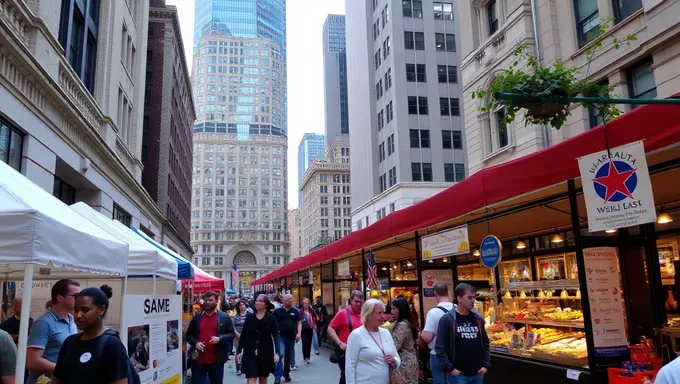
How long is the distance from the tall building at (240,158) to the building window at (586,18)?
12183 centimetres

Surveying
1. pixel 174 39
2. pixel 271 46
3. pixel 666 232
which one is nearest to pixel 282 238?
pixel 271 46

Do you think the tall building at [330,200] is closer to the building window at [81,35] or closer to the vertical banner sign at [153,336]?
the building window at [81,35]

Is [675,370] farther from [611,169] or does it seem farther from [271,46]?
[271,46]

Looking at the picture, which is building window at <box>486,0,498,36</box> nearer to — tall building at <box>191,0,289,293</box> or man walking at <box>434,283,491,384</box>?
man walking at <box>434,283,491,384</box>

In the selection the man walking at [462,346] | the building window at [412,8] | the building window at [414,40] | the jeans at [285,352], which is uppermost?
the building window at [412,8]

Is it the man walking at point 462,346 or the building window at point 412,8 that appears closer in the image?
the man walking at point 462,346

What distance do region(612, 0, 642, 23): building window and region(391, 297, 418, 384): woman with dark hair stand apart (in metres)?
16.3

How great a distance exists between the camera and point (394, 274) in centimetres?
2438

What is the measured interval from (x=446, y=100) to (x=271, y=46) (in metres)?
120

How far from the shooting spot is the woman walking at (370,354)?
539cm

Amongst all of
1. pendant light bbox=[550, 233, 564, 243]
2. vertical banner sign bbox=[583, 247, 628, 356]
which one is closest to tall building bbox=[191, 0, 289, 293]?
pendant light bbox=[550, 233, 564, 243]

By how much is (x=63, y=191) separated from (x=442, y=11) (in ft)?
139

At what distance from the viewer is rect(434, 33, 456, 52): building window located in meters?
50.6

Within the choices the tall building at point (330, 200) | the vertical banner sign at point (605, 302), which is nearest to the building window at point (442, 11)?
the vertical banner sign at point (605, 302)
